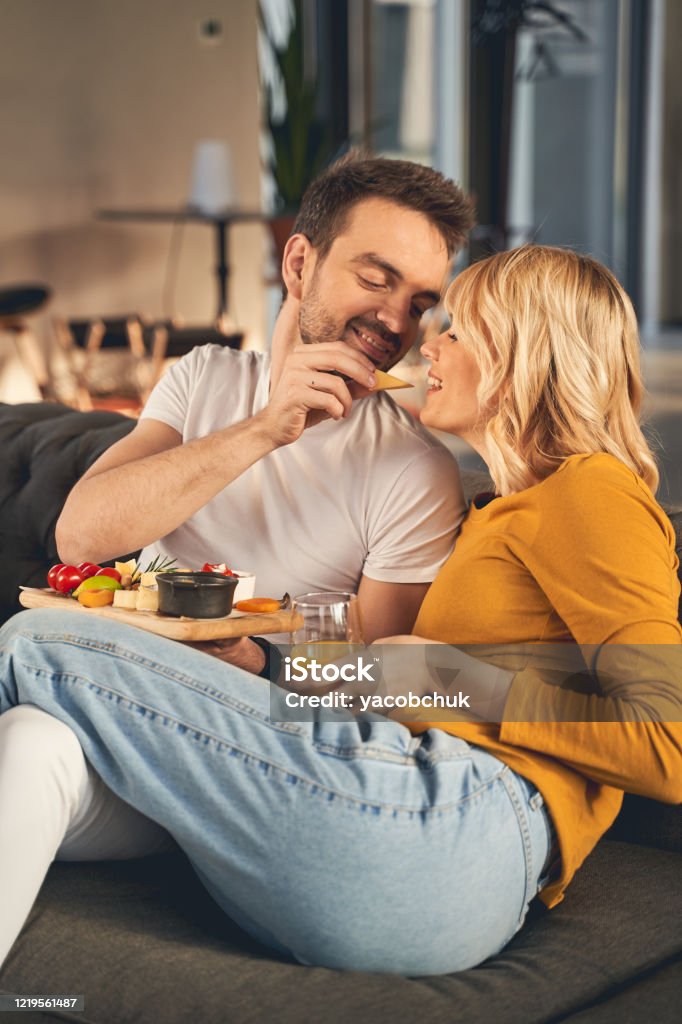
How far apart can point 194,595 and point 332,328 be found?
0.61 metres

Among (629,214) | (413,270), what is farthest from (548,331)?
(629,214)

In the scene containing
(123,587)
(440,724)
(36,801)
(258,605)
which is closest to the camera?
(36,801)

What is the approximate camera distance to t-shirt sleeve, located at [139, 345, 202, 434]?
2039 mm

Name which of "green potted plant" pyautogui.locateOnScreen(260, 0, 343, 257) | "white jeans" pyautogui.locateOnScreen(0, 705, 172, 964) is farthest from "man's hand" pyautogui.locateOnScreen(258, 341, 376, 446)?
"green potted plant" pyautogui.locateOnScreen(260, 0, 343, 257)

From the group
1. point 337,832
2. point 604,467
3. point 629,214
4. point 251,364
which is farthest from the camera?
point 629,214

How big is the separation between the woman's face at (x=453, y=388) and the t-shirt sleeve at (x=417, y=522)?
126 mm

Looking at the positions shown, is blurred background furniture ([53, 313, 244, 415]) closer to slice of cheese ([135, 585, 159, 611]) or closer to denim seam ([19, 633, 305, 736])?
slice of cheese ([135, 585, 159, 611])

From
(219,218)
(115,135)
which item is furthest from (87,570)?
(115,135)

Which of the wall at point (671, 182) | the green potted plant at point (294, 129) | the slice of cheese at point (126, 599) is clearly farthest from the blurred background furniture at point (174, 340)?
the wall at point (671, 182)

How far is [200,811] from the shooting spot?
1352 millimetres

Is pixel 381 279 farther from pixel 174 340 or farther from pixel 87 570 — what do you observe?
pixel 174 340

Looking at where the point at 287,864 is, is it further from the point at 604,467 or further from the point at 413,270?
the point at 413,270

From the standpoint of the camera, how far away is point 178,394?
6.72 feet

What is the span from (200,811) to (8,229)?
6225 millimetres
